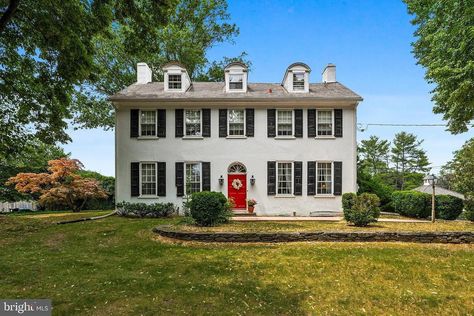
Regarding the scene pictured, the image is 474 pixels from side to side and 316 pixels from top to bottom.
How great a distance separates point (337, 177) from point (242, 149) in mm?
5355

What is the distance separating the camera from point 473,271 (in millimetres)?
6375

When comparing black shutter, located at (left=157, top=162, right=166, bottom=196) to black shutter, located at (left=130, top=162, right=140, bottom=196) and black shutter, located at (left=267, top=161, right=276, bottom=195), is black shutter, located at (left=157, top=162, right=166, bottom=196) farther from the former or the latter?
black shutter, located at (left=267, top=161, right=276, bottom=195)

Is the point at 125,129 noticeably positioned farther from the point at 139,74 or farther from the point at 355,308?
the point at 355,308

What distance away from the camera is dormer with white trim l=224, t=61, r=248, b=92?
15.3 meters

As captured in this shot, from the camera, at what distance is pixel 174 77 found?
1548 cm

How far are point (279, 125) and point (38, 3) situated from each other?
1100cm

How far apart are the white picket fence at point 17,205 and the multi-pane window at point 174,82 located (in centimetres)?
1527

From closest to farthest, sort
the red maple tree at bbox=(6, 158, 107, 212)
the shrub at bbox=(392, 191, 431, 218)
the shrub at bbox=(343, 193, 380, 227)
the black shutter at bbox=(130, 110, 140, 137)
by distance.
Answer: the shrub at bbox=(343, 193, 380, 227)
the shrub at bbox=(392, 191, 431, 218)
the black shutter at bbox=(130, 110, 140, 137)
the red maple tree at bbox=(6, 158, 107, 212)

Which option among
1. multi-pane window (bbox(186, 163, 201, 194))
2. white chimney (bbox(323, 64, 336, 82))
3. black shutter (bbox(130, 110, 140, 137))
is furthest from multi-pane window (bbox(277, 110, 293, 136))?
black shutter (bbox(130, 110, 140, 137))

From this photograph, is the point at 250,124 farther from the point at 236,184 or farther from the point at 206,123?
the point at 236,184

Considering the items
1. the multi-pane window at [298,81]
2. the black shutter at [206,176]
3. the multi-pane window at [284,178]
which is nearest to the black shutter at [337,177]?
the multi-pane window at [284,178]

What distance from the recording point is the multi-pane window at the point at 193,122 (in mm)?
14633

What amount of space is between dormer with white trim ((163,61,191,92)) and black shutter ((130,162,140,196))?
464 cm

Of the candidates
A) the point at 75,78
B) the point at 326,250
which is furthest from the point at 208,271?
the point at 75,78
